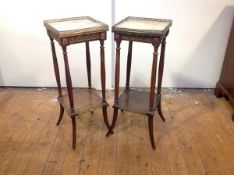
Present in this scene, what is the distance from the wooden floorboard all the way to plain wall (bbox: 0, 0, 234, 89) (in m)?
0.28

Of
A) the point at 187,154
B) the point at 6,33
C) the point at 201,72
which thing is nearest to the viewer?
the point at 187,154

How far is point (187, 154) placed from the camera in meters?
1.80

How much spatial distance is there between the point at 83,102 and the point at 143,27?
748 millimetres

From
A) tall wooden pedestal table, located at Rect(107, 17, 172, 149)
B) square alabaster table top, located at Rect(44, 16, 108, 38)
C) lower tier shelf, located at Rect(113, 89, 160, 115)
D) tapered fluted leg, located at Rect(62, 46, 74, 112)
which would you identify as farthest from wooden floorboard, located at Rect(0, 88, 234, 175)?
square alabaster table top, located at Rect(44, 16, 108, 38)

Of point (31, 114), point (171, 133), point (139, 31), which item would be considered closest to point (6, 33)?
point (31, 114)

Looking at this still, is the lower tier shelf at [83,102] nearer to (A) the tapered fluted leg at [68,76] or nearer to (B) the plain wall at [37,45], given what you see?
(A) the tapered fluted leg at [68,76]

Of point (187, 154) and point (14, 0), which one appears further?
point (14, 0)

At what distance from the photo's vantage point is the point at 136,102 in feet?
6.35

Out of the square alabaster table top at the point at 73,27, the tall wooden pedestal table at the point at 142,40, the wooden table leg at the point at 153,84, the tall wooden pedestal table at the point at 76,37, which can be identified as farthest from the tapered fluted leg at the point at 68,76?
the wooden table leg at the point at 153,84

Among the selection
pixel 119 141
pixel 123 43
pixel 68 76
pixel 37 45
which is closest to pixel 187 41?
pixel 123 43

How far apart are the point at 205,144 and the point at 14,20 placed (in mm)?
2029

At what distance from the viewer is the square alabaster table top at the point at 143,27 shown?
1.53 m

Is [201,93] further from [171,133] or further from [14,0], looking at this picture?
[14,0]

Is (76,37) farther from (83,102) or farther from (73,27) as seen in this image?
(83,102)
